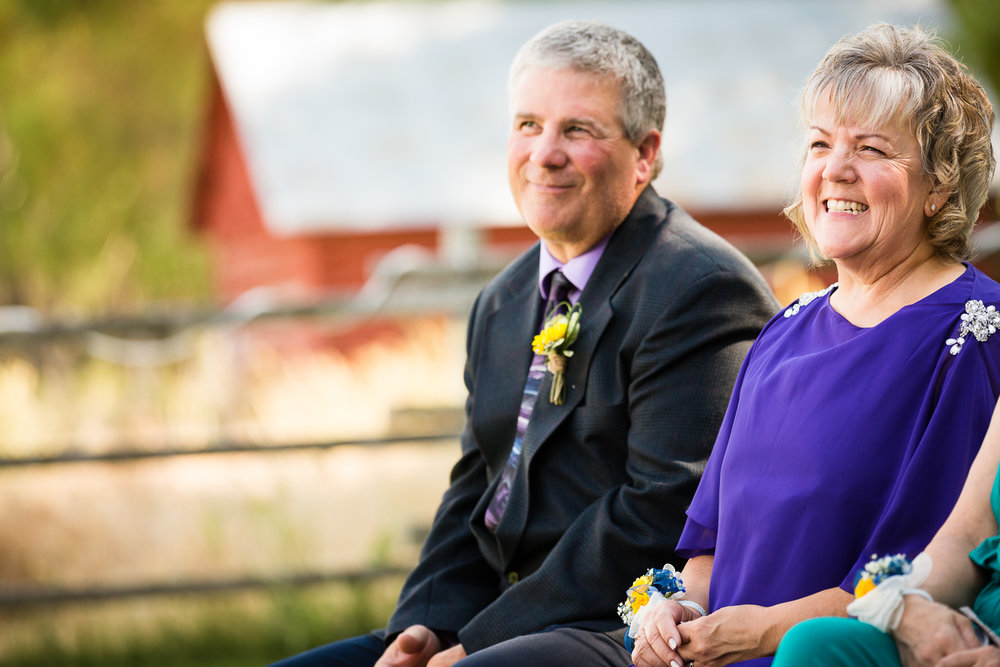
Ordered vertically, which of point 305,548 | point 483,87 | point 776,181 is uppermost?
point 483,87

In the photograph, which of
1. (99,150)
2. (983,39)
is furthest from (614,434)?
(99,150)

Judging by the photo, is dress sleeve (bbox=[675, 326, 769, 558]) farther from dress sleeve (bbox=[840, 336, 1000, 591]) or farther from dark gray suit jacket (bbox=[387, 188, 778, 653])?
dress sleeve (bbox=[840, 336, 1000, 591])

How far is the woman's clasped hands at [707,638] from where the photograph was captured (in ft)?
7.19

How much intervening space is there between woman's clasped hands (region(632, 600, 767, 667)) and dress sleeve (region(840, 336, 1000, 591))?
18 centimetres

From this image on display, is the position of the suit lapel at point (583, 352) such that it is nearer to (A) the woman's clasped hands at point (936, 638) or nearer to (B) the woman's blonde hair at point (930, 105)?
(B) the woman's blonde hair at point (930, 105)

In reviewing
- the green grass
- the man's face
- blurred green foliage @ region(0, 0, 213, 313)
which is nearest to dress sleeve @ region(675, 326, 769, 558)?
the man's face

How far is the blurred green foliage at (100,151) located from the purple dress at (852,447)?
1828 cm

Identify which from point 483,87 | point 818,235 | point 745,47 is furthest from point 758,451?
point 745,47

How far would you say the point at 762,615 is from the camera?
2188mm

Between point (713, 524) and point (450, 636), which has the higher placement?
point (713, 524)

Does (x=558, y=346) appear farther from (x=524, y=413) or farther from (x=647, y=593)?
(x=647, y=593)

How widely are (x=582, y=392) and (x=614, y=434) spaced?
0.40 ft

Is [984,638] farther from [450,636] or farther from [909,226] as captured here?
[450,636]

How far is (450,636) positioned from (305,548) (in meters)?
3.03
